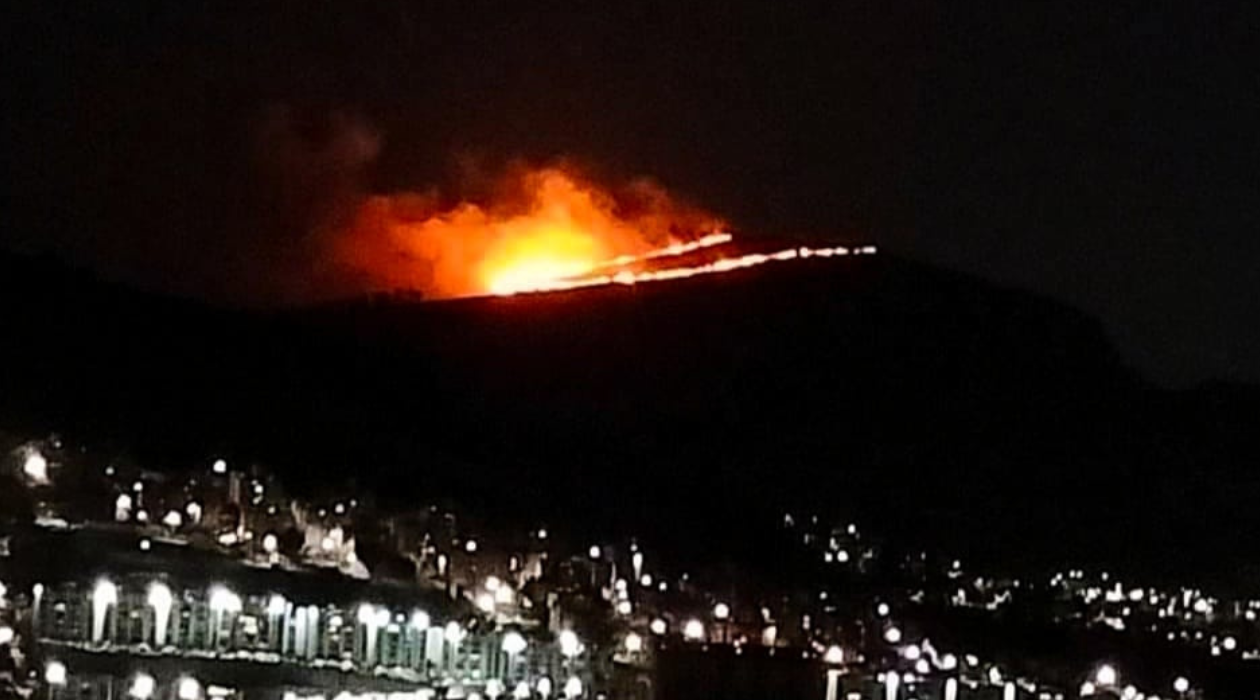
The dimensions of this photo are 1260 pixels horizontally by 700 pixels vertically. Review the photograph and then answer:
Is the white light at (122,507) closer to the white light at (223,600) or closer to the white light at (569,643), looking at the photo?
the white light at (223,600)

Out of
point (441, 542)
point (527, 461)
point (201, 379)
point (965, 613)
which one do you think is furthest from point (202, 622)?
point (965, 613)

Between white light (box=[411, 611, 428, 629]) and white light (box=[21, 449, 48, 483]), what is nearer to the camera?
white light (box=[21, 449, 48, 483])

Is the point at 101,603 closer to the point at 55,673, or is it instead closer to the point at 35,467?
the point at 55,673

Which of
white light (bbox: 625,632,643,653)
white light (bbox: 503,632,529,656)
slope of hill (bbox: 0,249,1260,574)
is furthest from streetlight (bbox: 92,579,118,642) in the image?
white light (bbox: 625,632,643,653)

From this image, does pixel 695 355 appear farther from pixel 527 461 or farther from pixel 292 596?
pixel 292 596

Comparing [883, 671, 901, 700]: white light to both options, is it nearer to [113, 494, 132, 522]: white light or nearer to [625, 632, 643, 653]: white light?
[625, 632, 643, 653]: white light

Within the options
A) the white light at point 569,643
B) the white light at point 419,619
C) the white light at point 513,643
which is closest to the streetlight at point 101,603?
the white light at point 419,619
